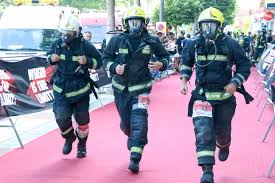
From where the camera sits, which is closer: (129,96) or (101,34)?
(129,96)

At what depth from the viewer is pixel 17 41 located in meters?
15.4

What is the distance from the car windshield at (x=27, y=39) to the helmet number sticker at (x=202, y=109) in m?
9.84

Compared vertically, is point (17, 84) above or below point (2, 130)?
above

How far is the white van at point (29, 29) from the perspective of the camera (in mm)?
15109

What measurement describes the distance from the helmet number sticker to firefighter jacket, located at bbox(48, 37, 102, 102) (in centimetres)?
174

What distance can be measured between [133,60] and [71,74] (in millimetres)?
892

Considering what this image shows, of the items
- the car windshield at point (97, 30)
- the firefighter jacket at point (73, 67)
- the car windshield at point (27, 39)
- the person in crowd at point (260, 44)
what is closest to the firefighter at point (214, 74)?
the firefighter jacket at point (73, 67)

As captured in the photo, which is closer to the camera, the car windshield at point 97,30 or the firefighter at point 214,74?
the firefighter at point 214,74

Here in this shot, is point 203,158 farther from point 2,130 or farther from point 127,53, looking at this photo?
point 2,130

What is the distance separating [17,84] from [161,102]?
18.2 feet

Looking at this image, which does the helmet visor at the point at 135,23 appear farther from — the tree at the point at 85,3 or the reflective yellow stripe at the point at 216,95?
the tree at the point at 85,3

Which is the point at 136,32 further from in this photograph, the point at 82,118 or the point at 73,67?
the point at 82,118

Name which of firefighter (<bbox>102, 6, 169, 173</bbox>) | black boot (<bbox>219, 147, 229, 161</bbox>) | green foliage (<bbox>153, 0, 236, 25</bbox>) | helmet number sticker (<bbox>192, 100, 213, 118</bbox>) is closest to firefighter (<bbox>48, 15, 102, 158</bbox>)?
firefighter (<bbox>102, 6, 169, 173</bbox>)

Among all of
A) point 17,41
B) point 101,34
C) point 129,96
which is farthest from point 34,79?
point 101,34
